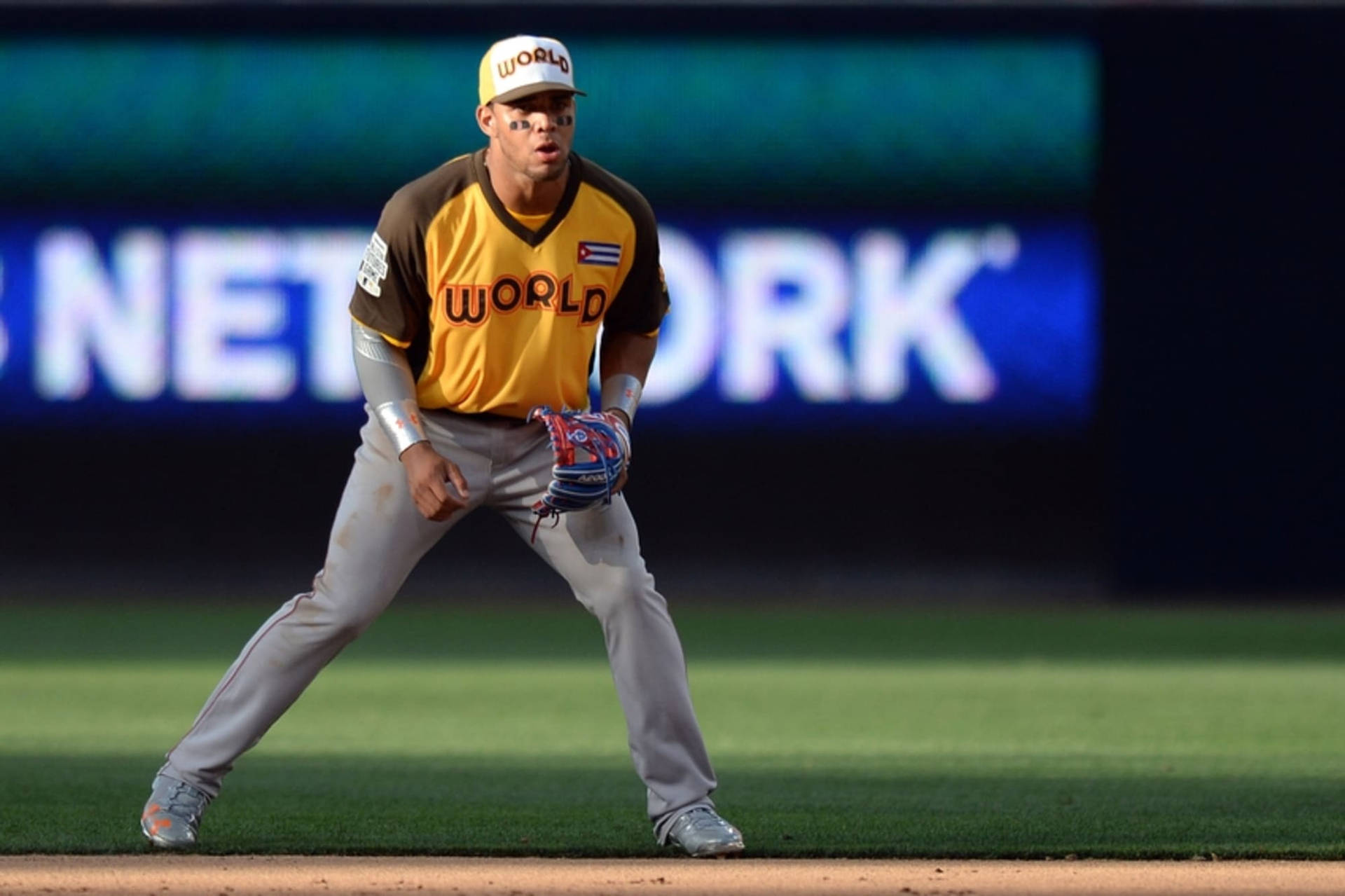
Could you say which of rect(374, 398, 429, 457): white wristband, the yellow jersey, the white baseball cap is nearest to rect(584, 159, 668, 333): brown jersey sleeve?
the yellow jersey

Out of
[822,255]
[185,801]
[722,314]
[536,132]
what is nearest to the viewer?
[536,132]

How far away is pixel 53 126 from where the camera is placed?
520 inches

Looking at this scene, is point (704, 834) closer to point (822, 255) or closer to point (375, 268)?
point (375, 268)

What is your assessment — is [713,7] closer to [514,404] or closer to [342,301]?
[342,301]

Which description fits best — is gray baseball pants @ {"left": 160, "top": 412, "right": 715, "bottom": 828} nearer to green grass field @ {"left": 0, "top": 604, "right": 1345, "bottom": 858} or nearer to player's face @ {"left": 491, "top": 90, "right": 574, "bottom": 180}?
green grass field @ {"left": 0, "top": 604, "right": 1345, "bottom": 858}

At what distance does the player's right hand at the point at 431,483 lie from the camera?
16.5 feet

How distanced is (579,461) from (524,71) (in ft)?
2.88

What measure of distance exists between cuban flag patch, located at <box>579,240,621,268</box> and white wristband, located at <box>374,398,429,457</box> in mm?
513

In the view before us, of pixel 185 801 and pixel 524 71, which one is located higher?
pixel 524 71

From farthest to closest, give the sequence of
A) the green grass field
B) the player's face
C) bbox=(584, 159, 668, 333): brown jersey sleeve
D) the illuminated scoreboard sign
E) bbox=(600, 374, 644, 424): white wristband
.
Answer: the illuminated scoreboard sign, the green grass field, bbox=(600, 374, 644, 424): white wristband, bbox=(584, 159, 668, 333): brown jersey sleeve, the player's face

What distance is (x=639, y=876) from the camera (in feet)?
15.8

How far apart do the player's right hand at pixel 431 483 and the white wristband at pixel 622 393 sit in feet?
1.60

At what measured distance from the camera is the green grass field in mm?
5559

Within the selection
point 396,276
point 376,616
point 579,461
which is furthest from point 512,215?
point 376,616
